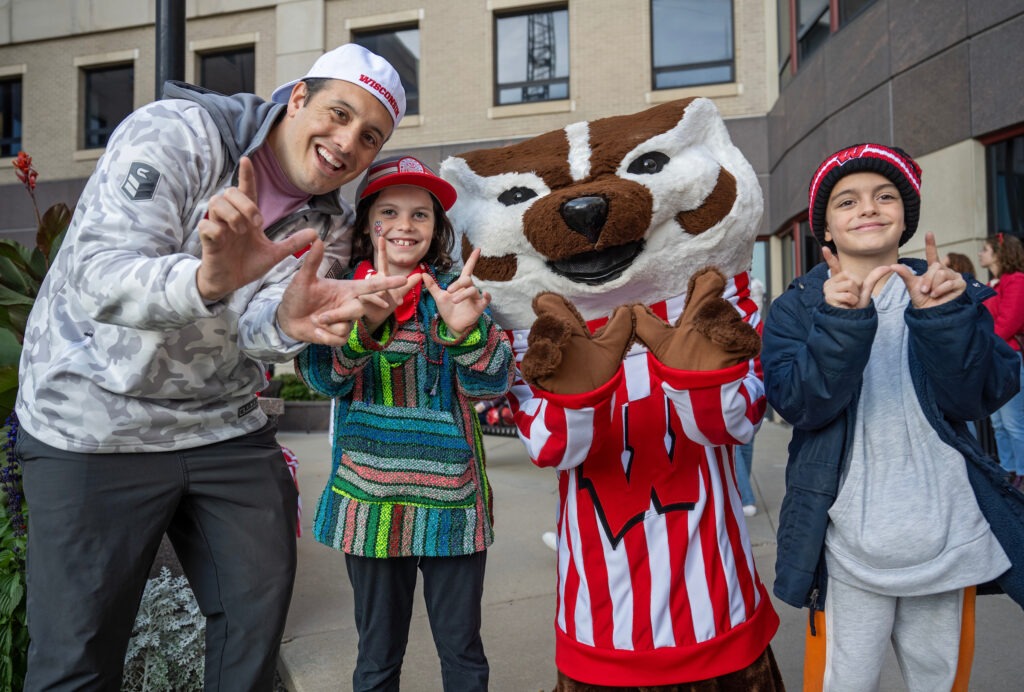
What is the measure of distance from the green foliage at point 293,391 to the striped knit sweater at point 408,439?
9.09m

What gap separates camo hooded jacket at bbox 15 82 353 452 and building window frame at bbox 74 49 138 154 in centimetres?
1425

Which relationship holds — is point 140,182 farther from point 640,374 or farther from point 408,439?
point 640,374

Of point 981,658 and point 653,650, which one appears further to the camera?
point 981,658

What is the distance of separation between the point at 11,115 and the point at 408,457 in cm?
1688

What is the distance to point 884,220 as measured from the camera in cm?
195

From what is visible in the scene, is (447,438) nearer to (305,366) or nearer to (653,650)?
(305,366)

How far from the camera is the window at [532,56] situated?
1189 cm

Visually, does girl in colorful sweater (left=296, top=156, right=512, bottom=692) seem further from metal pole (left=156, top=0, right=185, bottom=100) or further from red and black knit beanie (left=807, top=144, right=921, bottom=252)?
metal pole (left=156, top=0, right=185, bottom=100)

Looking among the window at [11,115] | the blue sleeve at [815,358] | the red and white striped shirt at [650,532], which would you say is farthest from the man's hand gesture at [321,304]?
the window at [11,115]

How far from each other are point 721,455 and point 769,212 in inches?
391

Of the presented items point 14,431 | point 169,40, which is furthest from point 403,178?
point 169,40

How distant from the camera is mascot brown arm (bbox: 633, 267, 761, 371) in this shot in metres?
1.65

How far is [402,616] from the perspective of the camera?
224 centimetres

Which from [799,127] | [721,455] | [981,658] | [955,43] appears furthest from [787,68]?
[721,455]
